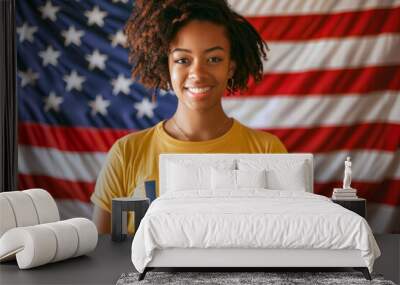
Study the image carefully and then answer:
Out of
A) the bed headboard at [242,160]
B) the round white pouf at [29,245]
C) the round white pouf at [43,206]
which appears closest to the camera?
the round white pouf at [29,245]

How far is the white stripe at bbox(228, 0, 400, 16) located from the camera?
5691mm

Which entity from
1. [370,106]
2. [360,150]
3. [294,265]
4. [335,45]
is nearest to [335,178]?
[360,150]

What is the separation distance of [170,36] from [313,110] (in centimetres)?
143

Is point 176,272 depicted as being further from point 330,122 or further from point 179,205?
point 330,122

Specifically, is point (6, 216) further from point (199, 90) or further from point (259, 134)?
point (259, 134)

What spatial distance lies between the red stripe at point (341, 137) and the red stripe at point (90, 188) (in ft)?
1.07

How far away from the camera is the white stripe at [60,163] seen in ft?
19.4

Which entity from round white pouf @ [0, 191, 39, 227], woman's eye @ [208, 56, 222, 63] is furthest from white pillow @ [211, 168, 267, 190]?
round white pouf @ [0, 191, 39, 227]

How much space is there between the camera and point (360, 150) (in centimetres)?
572

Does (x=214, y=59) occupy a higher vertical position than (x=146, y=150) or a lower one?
higher

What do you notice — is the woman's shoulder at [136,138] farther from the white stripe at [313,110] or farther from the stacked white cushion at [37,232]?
the stacked white cushion at [37,232]

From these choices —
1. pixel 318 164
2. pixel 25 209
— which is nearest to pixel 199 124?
pixel 318 164

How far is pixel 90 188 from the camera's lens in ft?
19.5

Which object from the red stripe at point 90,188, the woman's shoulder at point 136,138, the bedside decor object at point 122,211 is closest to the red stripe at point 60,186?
the red stripe at point 90,188
